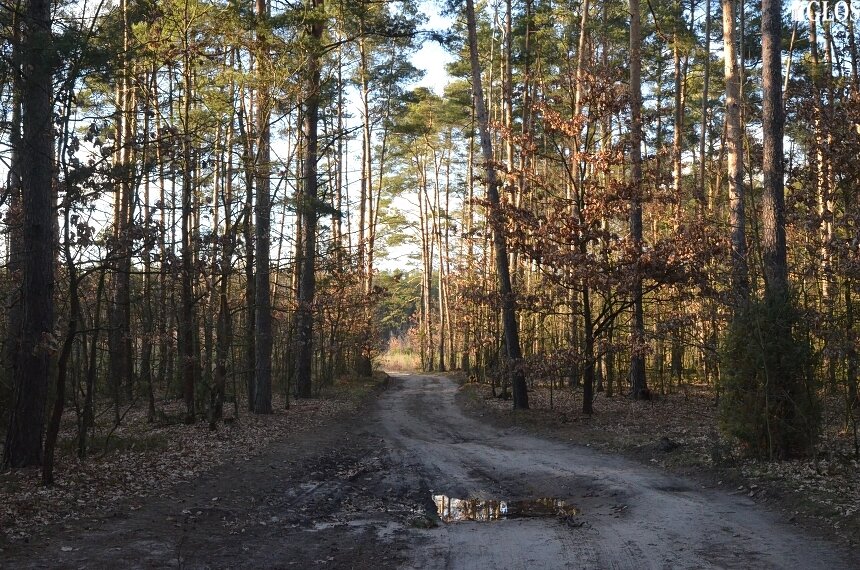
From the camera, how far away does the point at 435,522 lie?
285 inches

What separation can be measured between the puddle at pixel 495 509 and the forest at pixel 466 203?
10.2 ft

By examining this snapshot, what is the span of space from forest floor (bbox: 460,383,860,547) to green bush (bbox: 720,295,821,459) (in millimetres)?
278

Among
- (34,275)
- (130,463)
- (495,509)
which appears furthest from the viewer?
(130,463)

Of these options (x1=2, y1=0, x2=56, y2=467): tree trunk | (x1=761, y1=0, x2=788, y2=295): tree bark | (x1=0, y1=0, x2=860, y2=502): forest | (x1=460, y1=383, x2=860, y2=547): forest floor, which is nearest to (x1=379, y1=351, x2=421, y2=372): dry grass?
(x1=0, y1=0, x2=860, y2=502): forest

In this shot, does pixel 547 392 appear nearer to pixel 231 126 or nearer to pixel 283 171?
pixel 283 171

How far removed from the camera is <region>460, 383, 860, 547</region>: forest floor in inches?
275

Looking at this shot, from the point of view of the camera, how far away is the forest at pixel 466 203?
8.57 m

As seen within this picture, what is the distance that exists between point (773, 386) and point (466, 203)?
33.9 ft

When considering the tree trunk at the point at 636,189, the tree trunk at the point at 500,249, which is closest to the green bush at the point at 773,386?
the tree trunk at the point at 636,189

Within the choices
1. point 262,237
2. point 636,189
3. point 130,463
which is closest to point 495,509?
point 130,463

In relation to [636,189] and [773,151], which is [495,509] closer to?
[773,151]

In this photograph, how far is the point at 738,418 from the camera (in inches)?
364

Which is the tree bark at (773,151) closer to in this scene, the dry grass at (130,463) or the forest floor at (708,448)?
the forest floor at (708,448)

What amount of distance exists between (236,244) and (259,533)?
21.2 feet
